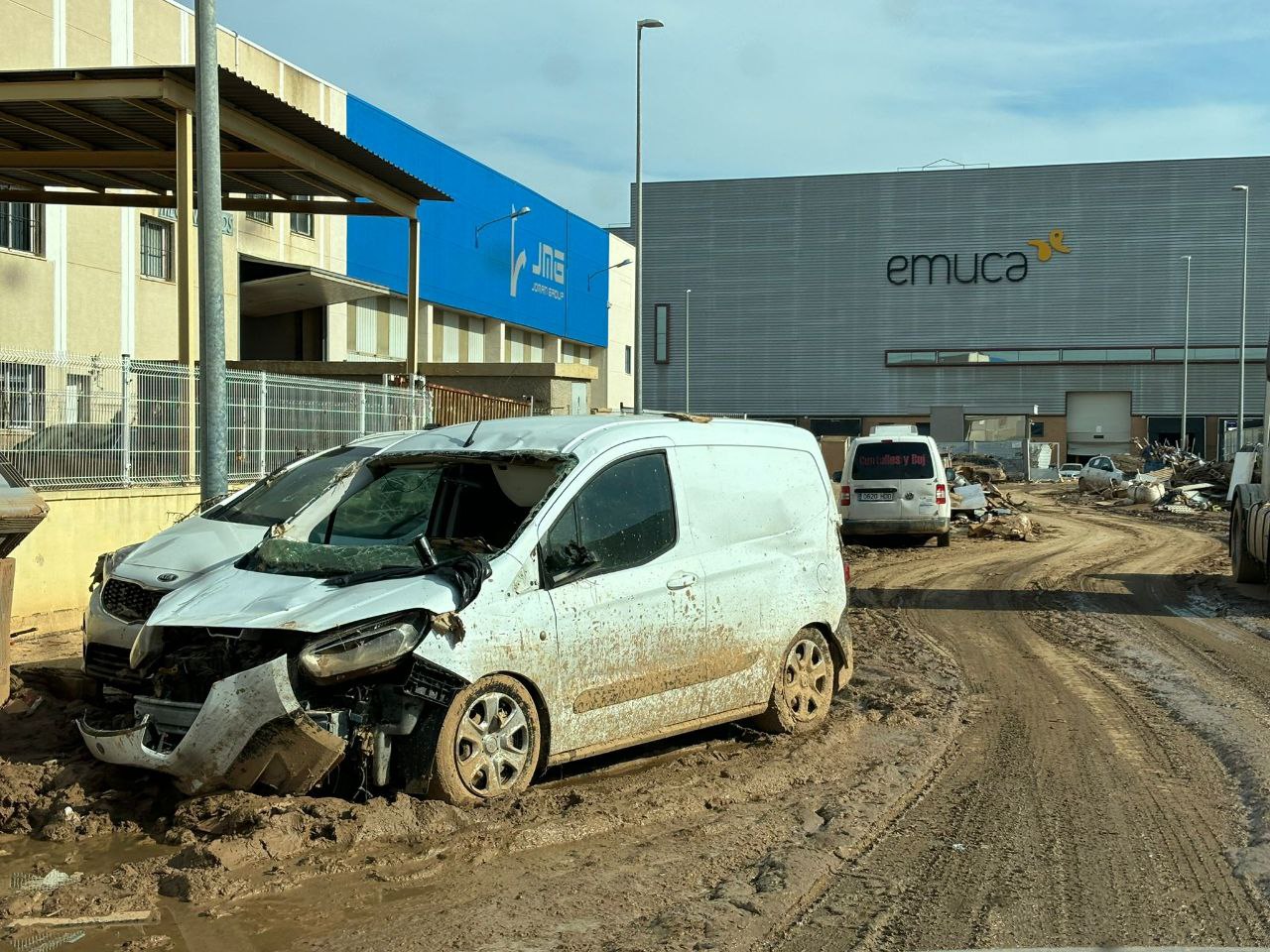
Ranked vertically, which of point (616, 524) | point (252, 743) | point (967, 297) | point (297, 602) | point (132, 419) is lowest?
point (252, 743)

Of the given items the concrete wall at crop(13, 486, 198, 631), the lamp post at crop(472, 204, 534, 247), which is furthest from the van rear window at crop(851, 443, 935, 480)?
the lamp post at crop(472, 204, 534, 247)

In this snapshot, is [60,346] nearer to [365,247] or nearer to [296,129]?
[296,129]

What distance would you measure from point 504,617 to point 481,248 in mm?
42215

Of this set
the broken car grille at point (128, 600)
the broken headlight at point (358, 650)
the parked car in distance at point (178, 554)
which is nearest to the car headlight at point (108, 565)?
the parked car in distance at point (178, 554)

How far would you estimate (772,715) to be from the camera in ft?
24.0

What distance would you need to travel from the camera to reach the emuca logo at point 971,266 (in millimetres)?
74438

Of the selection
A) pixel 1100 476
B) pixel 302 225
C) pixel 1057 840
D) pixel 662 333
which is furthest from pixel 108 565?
pixel 662 333

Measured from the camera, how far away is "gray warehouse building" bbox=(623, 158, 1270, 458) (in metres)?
72.5

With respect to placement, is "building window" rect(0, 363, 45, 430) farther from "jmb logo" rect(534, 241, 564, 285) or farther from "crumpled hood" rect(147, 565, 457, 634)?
"jmb logo" rect(534, 241, 564, 285)

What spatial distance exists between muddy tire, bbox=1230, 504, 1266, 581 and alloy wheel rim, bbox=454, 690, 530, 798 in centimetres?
1379

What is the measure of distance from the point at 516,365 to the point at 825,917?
21.2 m

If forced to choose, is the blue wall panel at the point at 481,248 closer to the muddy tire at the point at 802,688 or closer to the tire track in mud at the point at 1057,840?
the muddy tire at the point at 802,688

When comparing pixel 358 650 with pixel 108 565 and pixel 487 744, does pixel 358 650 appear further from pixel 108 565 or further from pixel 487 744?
pixel 108 565

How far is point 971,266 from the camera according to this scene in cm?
7538
